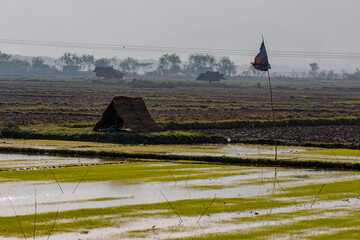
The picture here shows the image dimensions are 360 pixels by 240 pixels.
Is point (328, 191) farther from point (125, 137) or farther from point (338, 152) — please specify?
point (125, 137)

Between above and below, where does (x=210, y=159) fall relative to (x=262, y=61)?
below

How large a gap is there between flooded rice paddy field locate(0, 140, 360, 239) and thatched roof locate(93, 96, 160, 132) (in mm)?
11522

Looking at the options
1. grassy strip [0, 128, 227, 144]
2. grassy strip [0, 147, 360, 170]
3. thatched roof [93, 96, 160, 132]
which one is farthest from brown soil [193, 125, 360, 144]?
grassy strip [0, 147, 360, 170]

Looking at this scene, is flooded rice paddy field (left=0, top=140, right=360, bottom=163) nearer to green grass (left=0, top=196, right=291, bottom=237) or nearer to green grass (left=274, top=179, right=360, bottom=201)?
green grass (left=274, top=179, right=360, bottom=201)

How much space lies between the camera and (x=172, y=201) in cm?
1977

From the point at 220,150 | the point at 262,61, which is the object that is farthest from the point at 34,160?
the point at 262,61

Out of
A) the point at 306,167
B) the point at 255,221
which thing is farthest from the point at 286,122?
the point at 255,221

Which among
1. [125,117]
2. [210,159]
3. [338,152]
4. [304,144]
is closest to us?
[210,159]

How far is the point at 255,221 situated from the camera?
56.1 feet

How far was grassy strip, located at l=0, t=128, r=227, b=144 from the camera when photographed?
3944 cm

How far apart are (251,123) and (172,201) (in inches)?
1307

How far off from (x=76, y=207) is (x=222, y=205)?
417 centimetres

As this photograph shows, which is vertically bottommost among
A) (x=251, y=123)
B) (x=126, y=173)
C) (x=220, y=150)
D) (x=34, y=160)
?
(x=251, y=123)

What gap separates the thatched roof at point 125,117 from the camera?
1628 inches
